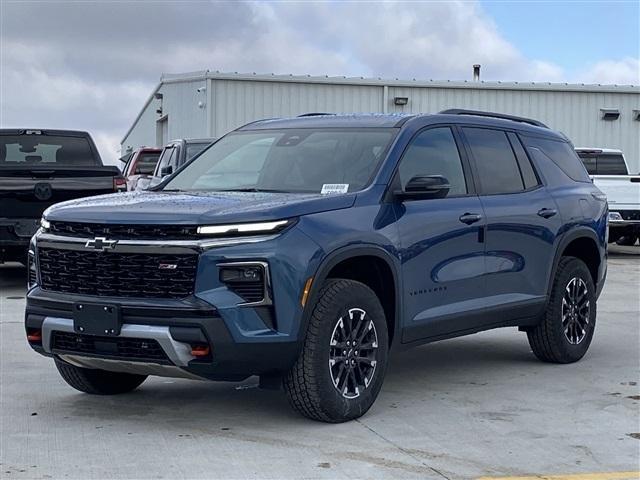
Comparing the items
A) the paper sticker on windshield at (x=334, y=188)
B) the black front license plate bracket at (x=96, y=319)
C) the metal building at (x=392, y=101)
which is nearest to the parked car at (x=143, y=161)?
the metal building at (x=392, y=101)

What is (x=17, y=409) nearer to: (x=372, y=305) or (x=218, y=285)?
(x=218, y=285)

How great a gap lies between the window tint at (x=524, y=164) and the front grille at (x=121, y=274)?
10.8 ft

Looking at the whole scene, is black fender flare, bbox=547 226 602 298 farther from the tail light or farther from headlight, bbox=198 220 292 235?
the tail light

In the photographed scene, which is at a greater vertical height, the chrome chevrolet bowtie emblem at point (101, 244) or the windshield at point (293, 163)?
the windshield at point (293, 163)

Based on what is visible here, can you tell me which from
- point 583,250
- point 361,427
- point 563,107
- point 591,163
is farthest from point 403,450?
point 563,107

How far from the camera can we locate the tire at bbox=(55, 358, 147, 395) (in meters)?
7.06

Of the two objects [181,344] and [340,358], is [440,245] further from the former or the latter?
[181,344]

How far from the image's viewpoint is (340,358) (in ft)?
20.6

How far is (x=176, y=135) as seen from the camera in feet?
108

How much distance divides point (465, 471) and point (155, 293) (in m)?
1.87

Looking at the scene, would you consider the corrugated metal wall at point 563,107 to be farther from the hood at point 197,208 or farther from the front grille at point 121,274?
the front grille at point 121,274

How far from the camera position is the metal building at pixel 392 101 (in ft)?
→ 94.0

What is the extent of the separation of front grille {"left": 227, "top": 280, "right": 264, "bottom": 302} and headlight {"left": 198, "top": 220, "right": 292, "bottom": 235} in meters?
0.27

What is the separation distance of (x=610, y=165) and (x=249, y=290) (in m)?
18.4
